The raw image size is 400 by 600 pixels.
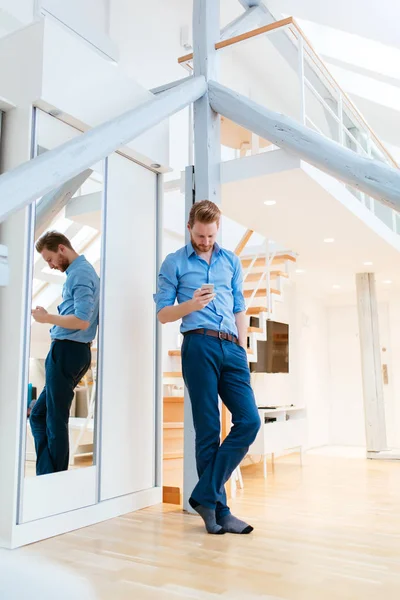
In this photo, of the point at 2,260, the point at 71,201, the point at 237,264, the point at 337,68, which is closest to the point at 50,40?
the point at 71,201

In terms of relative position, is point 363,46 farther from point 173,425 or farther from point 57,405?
point 57,405

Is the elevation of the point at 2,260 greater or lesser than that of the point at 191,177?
lesser

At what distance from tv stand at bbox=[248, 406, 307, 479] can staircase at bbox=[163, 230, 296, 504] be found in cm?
62

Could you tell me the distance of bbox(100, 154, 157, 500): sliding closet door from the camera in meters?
2.92

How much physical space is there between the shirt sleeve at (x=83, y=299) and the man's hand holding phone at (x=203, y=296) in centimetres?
64

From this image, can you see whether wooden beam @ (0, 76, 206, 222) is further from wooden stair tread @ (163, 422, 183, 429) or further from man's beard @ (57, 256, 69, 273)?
wooden stair tread @ (163, 422, 183, 429)

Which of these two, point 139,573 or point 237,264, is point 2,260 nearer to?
point 139,573

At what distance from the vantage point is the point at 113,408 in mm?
2932

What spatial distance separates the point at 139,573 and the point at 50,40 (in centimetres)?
233

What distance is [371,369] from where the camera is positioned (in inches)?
263

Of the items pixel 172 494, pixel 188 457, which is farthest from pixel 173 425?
pixel 188 457

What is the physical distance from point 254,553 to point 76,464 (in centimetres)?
97

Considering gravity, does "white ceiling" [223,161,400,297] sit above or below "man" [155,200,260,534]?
above

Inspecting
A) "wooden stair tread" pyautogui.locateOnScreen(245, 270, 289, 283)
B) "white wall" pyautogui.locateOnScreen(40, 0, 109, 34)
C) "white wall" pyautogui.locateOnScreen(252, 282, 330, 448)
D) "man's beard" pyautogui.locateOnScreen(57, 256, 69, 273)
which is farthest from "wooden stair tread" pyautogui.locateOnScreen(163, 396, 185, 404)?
"white wall" pyautogui.locateOnScreen(40, 0, 109, 34)
